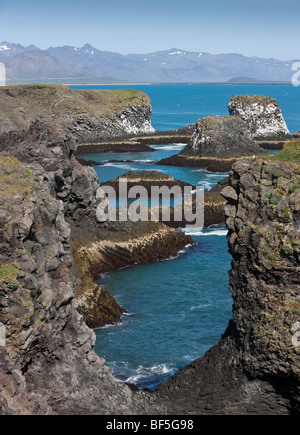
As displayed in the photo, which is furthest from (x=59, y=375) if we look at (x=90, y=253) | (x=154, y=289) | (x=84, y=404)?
(x=90, y=253)

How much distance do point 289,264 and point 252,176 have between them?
343cm

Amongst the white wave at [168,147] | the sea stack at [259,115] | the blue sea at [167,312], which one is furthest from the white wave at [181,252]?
the sea stack at [259,115]

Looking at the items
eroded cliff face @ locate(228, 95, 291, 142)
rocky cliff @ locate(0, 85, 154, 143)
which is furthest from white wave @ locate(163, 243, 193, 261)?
eroded cliff face @ locate(228, 95, 291, 142)

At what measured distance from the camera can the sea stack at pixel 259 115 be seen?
5079 inches

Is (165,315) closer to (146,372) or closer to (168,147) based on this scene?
(146,372)

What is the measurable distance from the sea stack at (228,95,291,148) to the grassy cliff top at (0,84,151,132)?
27.0 metres

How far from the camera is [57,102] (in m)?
136

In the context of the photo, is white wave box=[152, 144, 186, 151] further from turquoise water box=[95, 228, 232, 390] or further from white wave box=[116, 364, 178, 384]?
white wave box=[116, 364, 178, 384]

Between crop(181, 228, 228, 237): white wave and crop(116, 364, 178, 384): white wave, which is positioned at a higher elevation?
crop(181, 228, 228, 237): white wave

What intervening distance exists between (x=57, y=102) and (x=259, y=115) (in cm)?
4435

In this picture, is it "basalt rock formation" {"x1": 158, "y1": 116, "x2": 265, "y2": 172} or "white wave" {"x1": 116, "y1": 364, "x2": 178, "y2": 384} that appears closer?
"white wave" {"x1": 116, "y1": 364, "x2": 178, "y2": 384}

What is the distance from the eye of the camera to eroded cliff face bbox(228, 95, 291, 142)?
129000mm

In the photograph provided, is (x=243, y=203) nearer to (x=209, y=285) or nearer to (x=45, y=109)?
(x=209, y=285)

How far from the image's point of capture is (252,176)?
22031 mm
